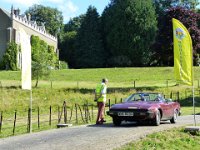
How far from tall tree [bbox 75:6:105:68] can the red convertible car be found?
75.5 meters

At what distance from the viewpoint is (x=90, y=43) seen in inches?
3775

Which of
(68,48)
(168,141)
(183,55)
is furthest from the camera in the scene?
(68,48)

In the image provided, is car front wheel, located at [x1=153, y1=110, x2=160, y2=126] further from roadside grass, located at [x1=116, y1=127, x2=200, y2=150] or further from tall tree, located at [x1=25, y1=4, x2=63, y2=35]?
tall tree, located at [x1=25, y1=4, x2=63, y2=35]

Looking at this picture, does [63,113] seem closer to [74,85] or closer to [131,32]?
[74,85]

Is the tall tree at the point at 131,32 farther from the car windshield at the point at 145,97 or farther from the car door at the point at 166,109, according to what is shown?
the car windshield at the point at 145,97

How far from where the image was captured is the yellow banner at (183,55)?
15.7 m

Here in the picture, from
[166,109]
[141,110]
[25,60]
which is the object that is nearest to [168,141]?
[141,110]

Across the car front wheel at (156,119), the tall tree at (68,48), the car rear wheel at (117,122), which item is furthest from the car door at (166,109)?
the tall tree at (68,48)

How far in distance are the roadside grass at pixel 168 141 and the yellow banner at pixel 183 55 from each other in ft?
6.51

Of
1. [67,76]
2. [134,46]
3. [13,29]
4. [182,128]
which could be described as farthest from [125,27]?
[182,128]

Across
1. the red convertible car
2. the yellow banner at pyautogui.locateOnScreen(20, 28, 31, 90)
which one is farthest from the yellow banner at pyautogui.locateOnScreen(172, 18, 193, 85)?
the yellow banner at pyautogui.locateOnScreen(20, 28, 31, 90)

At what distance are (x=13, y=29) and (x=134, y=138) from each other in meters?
72.7

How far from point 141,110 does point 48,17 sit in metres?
110

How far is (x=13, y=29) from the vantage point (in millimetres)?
83188
